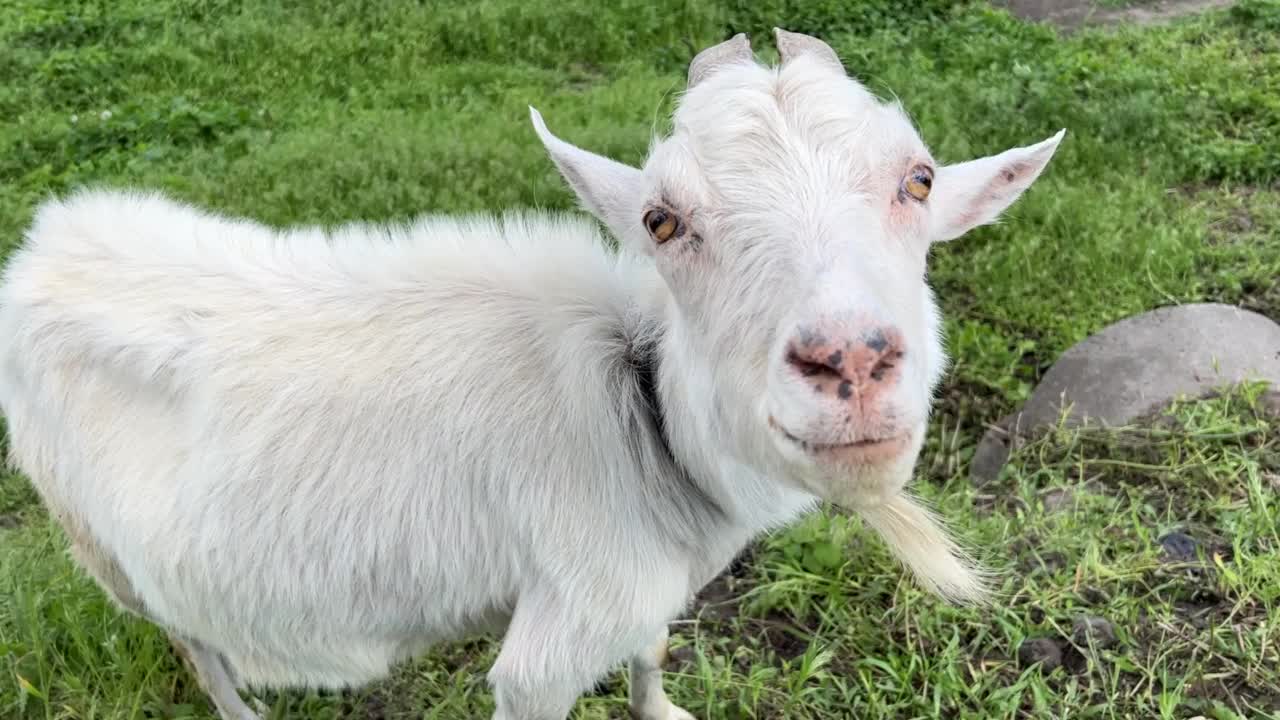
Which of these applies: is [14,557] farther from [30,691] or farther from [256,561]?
[256,561]

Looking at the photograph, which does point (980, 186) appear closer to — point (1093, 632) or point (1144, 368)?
point (1093, 632)

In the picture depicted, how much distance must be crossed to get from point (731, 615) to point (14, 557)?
8.68ft

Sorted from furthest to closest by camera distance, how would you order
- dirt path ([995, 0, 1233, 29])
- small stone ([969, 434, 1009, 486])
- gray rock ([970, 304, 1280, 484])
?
dirt path ([995, 0, 1233, 29]) < small stone ([969, 434, 1009, 486]) < gray rock ([970, 304, 1280, 484])

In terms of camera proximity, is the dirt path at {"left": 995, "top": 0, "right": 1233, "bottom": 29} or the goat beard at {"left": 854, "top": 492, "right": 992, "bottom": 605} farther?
the dirt path at {"left": 995, "top": 0, "right": 1233, "bottom": 29}

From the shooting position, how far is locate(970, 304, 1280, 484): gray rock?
4.04 m

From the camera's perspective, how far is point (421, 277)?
2.58 meters

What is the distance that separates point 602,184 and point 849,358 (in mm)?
929

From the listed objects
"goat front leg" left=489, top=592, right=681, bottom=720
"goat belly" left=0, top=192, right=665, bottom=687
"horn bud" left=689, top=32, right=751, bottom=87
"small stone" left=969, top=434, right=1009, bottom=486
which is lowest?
"small stone" left=969, top=434, right=1009, bottom=486

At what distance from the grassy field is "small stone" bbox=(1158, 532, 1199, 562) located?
1 centimetres

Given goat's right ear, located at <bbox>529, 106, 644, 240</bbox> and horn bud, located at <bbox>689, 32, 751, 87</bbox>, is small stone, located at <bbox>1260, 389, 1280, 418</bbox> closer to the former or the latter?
horn bud, located at <bbox>689, 32, 751, 87</bbox>

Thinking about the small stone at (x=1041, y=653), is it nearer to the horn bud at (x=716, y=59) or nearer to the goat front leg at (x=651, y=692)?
the goat front leg at (x=651, y=692)

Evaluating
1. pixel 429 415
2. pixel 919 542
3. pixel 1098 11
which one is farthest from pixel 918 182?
pixel 1098 11

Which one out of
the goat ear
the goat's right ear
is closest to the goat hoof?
the goat's right ear

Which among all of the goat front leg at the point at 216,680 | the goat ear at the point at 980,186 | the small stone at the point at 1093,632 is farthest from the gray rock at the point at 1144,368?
the goat front leg at the point at 216,680
